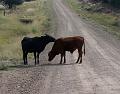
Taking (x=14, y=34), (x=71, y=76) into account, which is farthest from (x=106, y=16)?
(x=71, y=76)

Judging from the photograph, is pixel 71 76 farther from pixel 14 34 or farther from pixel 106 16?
pixel 106 16

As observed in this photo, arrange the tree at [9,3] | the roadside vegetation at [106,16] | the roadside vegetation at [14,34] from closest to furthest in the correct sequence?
the roadside vegetation at [14,34] → the roadside vegetation at [106,16] → the tree at [9,3]

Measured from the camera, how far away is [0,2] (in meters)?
87.8

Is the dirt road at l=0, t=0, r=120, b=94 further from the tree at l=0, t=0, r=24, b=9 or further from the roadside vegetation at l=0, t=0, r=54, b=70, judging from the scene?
the tree at l=0, t=0, r=24, b=9

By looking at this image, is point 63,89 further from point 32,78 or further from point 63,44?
point 63,44

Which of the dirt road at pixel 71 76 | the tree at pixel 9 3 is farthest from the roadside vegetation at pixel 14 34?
the tree at pixel 9 3

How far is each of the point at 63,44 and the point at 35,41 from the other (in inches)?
65.3

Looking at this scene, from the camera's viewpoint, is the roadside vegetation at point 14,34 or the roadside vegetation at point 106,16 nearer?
the roadside vegetation at point 14,34

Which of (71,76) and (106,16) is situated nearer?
(71,76)

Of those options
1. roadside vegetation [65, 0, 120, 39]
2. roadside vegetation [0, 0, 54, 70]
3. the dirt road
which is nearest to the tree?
roadside vegetation [65, 0, 120, 39]

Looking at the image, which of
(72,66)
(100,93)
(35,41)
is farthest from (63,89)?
(35,41)

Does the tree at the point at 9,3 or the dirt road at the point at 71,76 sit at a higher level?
the dirt road at the point at 71,76

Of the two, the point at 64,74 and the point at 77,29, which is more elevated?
the point at 64,74

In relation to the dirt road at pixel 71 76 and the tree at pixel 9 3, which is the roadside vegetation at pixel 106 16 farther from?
the tree at pixel 9 3
